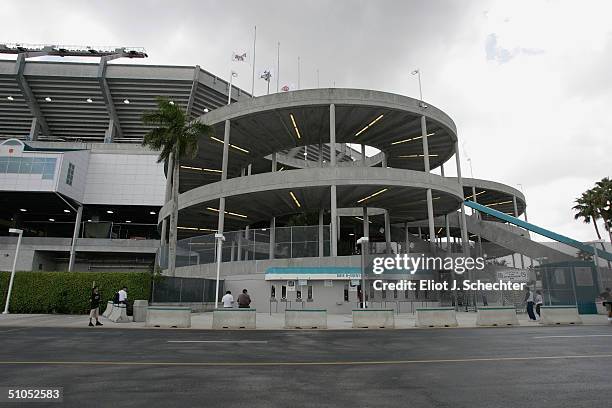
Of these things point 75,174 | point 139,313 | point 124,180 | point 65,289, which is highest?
point 124,180

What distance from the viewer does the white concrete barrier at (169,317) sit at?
18500mm

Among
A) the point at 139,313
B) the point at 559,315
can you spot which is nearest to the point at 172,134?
the point at 139,313

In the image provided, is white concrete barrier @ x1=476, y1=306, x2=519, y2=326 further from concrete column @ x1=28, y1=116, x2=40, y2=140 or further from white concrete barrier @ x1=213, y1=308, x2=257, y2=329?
concrete column @ x1=28, y1=116, x2=40, y2=140

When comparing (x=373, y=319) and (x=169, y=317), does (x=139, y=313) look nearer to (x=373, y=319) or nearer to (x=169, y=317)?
(x=169, y=317)

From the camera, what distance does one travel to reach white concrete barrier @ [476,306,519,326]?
19.0 metres

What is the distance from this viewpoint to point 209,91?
64.6 m

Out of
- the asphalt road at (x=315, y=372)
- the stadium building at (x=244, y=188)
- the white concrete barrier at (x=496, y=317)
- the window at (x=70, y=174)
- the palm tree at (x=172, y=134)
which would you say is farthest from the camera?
the window at (x=70, y=174)

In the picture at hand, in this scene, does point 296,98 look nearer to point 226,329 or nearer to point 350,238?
point 226,329

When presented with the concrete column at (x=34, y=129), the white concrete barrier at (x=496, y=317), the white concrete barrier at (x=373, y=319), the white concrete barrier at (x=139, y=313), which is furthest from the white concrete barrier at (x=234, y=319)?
the concrete column at (x=34, y=129)

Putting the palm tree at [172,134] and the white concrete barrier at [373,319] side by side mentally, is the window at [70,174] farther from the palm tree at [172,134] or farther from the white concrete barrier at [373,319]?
the white concrete barrier at [373,319]

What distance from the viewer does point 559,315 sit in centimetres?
1972

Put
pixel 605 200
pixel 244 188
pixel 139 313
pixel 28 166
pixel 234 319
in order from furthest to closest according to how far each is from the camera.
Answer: pixel 28 166 < pixel 605 200 < pixel 244 188 < pixel 139 313 < pixel 234 319

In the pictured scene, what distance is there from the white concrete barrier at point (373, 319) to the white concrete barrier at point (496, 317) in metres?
4.25

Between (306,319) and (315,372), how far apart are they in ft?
35.3
